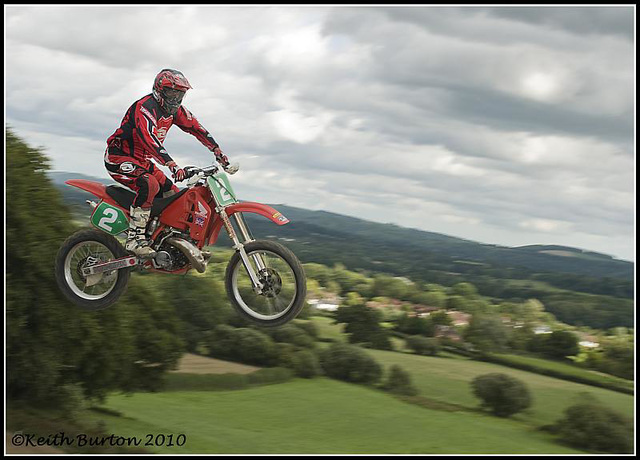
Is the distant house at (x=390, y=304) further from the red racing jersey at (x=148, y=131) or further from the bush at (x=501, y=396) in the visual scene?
the red racing jersey at (x=148, y=131)

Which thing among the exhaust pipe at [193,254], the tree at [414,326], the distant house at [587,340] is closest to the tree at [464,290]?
the tree at [414,326]

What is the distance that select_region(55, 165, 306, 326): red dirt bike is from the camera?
774 centimetres

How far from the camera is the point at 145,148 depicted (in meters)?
7.84

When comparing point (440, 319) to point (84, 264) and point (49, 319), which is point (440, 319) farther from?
point (84, 264)

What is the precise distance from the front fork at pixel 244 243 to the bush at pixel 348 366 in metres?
39.8

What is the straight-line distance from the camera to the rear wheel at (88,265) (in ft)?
28.4

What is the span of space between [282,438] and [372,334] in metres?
20.7

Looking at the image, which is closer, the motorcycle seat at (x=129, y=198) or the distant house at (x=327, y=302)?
the motorcycle seat at (x=129, y=198)

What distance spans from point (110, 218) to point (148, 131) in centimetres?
133

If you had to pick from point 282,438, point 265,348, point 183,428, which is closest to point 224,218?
point 183,428

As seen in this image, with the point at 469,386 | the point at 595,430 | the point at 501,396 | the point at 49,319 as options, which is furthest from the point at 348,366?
the point at 49,319

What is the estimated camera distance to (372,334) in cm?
5372

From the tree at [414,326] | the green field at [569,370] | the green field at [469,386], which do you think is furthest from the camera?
the tree at [414,326]

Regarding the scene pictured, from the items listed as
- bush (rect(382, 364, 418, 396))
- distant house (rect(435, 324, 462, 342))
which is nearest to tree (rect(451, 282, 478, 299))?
distant house (rect(435, 324, 462, 342))
